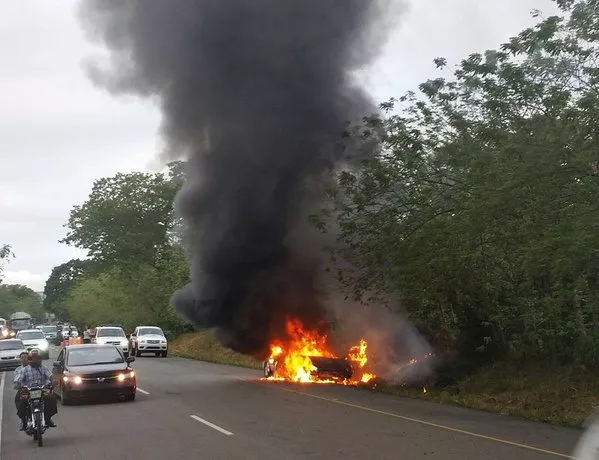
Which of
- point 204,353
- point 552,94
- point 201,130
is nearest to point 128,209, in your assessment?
point 204,353

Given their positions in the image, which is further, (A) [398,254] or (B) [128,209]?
(B) [128,209]

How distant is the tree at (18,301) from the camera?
→ 13375 centimetres

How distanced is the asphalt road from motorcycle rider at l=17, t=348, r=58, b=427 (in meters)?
0.46

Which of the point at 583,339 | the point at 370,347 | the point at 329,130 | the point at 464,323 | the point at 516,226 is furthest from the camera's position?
the point at 329,130

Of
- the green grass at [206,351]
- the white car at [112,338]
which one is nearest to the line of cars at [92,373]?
the green grass at [206,351]

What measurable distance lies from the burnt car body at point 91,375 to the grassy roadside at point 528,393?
659 centimetres

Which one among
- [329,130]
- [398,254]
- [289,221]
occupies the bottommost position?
[398,254]

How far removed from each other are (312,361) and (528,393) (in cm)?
646

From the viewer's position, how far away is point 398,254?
15836mm

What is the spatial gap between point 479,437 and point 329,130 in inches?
555

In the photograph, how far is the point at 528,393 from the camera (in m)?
14.9

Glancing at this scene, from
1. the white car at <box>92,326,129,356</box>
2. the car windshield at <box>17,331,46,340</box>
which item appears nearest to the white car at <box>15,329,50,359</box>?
the car windshield at <box>17,331,46,340</box>

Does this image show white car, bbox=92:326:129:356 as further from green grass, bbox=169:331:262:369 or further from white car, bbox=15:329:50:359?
green grass, bbox=169:331:262:369

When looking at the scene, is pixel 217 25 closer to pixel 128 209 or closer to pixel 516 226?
pixel 516 226
